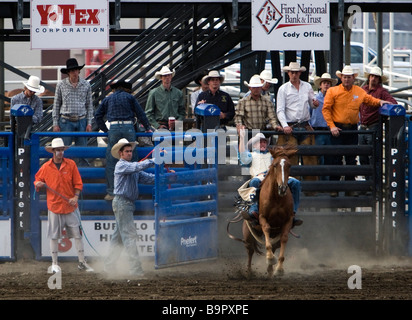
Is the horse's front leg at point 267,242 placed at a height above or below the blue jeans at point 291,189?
below

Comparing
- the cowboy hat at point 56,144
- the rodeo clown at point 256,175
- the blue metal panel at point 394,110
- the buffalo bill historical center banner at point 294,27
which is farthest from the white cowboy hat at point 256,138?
the cowboy hat at point 56,144

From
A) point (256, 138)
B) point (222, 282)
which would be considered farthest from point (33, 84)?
point (222, 282)

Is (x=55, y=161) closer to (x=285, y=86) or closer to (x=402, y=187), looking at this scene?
(x=285, y=86)

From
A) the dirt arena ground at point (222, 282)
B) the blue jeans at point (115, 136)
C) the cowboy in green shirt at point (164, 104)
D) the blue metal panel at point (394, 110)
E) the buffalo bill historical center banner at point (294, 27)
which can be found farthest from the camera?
the buffalo bill historical center banner at point (294, 27)

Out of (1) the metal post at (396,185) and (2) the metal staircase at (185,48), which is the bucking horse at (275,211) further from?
(2) the metal staircase at (185,48)

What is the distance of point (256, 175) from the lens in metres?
12.1

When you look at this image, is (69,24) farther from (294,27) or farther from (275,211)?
(275,211)

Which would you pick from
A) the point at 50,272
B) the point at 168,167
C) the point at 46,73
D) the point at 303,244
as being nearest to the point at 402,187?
the point at 303,244

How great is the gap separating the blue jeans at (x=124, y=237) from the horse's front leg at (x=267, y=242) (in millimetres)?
1681

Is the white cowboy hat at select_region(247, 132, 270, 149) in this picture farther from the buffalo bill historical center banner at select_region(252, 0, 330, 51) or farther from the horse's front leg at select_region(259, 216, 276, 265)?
the buffalo bill historical center banner at select_region(252, 0, 330, 51)

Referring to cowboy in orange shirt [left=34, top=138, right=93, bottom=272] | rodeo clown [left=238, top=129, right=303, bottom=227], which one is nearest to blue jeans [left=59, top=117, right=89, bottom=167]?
cowboy in orange shirt [left=34, top=138, right=93, bottom=272]

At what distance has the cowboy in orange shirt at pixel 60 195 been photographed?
12.1 metres

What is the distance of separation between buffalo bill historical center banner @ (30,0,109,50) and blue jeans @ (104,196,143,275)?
2.76 m

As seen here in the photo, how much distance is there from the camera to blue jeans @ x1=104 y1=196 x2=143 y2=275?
11.8 m
